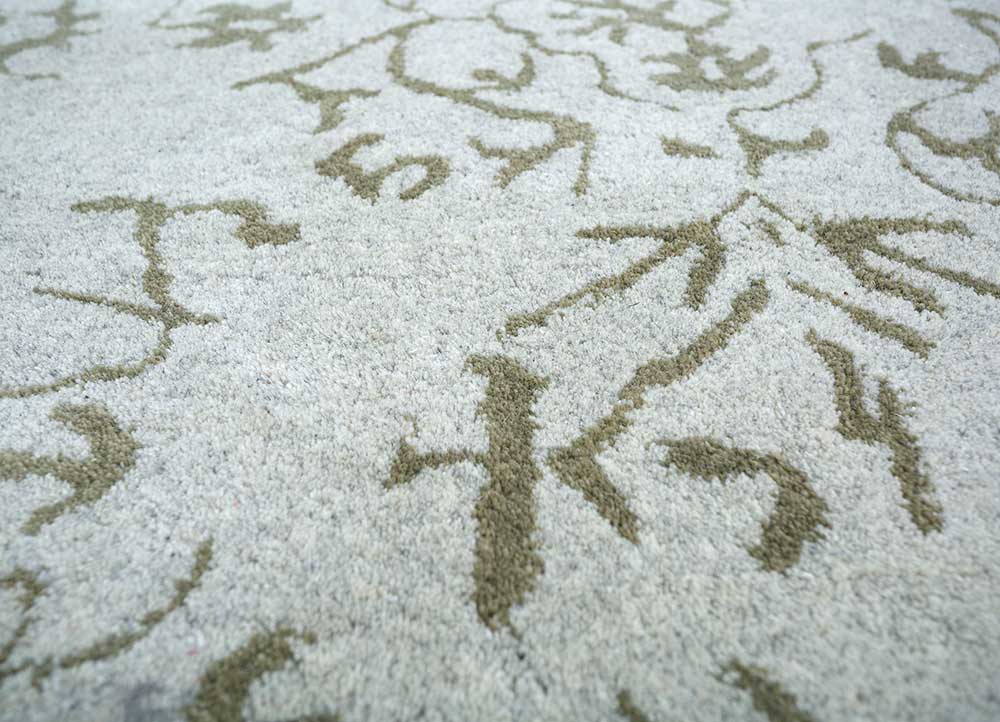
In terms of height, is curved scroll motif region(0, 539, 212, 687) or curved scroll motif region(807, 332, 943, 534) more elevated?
curved scroll motif region(0, 539, 212, 687)

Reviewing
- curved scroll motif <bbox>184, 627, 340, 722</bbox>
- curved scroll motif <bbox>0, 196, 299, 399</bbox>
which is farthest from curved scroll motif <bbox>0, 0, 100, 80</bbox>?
curved scroll motif <bbox>184, 627, 340, 722</bbox>

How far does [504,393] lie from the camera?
661 mm

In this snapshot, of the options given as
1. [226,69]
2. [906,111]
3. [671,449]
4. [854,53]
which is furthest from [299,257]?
[854,53]

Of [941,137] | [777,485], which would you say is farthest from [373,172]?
[941,137]

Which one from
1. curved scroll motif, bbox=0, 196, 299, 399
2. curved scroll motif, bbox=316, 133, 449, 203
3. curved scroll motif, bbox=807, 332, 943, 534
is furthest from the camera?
curved scroll motif, bbox=316, 133, 449, 203

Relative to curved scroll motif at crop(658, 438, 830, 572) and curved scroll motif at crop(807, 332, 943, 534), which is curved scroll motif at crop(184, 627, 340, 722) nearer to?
curved scroll motif at crop(658, 438, 830, 572)

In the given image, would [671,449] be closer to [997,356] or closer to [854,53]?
[997,356]

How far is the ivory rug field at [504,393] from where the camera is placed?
479mm

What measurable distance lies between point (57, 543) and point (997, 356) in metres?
0.81

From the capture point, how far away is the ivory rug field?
479 millimetres

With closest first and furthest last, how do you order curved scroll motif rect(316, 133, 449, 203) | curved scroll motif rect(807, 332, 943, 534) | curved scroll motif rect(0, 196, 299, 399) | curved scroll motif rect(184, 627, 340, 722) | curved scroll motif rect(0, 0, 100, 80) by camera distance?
curved scroll motif rect(184, 627, 340, 722) < curved scroll motif rect(807, 332, 943, 534) < curved scroll motif rect(0, 196, 299, 399) < curved scroll motif rect(316, 133, 449, 203) < curved scroll motif rect(0, 0, 100, 80)

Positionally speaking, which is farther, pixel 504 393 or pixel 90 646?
pixel 504 393

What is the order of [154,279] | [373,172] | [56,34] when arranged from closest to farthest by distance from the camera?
1. [154,279]
2. [373,172]
3. [56,34]

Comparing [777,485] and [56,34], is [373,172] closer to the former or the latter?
[777,485]
